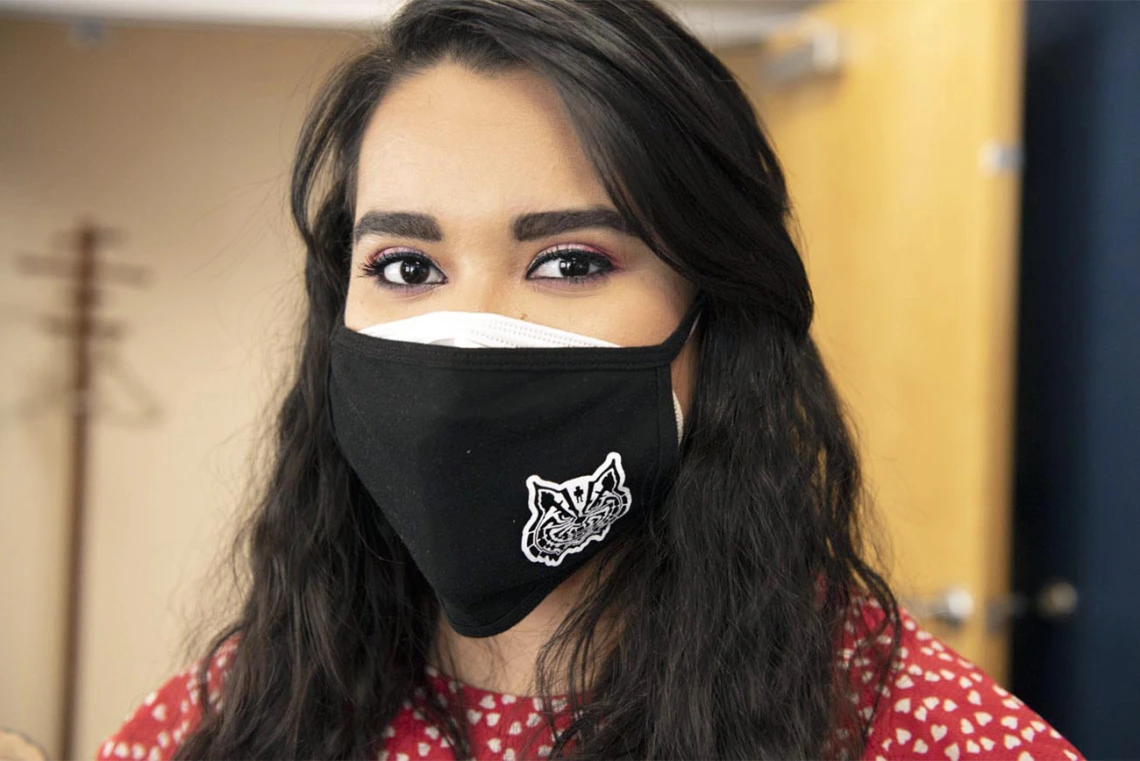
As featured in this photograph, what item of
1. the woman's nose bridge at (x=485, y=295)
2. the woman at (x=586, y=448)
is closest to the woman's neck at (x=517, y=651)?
the woman at (x=586, y=448)

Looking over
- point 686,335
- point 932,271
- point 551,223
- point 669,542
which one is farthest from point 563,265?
point 932,271

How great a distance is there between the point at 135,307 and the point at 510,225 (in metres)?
1.91

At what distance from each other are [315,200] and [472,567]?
1.91 feet

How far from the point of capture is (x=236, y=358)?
2.50 metres

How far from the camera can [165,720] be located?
1090 millimetres

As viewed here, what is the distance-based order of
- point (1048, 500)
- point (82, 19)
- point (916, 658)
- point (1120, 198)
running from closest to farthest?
1. point (916, 658)
2. point (1120, 198)
3. point (1048, 500)
4. point (82, 19)

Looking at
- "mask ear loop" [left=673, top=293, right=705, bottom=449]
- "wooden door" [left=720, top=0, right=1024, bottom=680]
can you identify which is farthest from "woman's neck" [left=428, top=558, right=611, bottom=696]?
"wooden door" [left=720, top=0, right=1024, bottom=680]

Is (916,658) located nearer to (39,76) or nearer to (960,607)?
(960,607)

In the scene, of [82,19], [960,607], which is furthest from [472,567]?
[82,19]

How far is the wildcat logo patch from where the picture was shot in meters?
0.87

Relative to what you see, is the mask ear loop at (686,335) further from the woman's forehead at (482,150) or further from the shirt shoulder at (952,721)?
the shirt shoulder at (952,721)

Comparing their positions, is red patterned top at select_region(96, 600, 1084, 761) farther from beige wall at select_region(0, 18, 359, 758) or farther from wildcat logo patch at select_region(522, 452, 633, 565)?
beige wall at select_region(0, 18, 359, 758)

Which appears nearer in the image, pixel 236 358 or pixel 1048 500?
pixel 1048 500

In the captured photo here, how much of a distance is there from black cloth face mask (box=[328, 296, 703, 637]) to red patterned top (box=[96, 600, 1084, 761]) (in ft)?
0.41
